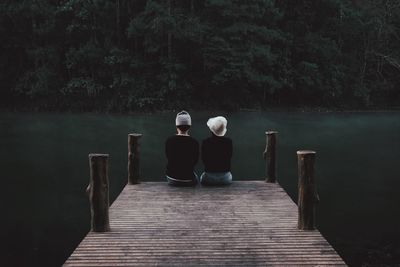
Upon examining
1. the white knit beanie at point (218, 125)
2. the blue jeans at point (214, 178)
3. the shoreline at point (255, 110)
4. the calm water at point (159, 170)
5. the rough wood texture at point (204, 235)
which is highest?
the white knit beanie at point (218, 125)

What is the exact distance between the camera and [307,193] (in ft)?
19.9

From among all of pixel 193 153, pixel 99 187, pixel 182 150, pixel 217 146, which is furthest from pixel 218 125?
pixel 99 187

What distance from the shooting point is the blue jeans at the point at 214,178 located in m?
8.41

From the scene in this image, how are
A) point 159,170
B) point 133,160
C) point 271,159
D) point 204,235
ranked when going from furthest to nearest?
point 159,170, point 271,159, point 133,160, point 204,235

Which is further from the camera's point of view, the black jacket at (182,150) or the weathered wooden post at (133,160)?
the weathered wooden post at (133,160)

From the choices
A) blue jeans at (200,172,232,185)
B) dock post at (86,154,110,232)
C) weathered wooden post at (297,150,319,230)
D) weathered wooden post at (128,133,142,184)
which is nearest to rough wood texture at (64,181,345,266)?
weathered wooden post at (297,150,319,230)

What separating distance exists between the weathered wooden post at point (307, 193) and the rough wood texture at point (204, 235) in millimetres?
171

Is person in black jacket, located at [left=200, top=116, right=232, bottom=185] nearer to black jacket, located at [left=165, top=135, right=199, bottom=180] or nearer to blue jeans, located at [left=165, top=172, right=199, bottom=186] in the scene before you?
black jacket, located at [left=165, top=135, right=199, bottom=180]

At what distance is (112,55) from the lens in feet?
116

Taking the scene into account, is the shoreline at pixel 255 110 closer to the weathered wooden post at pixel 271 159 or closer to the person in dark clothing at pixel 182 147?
the weathered wooden post at pixel 271 159

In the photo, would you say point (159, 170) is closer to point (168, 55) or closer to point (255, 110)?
point (168, 55)

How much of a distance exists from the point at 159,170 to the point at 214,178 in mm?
6594

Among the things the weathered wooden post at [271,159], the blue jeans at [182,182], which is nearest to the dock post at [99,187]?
the blue jeans at [182,182]

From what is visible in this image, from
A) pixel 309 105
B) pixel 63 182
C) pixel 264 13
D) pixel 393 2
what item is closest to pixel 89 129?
pixel 63 182
